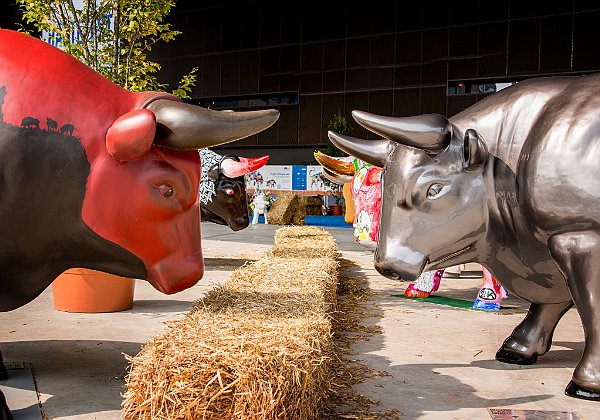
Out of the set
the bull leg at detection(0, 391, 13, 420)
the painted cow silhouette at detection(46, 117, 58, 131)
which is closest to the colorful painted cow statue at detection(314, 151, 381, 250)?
the painted cow silhouette at detection(46, 117, 58, 131)

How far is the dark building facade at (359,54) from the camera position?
59.1ft

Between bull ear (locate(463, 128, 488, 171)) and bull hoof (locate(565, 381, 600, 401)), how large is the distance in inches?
46.0

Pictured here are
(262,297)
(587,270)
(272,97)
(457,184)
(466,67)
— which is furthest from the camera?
(272,97)

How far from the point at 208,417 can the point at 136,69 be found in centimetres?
432

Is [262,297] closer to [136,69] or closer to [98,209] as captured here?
[98,209]

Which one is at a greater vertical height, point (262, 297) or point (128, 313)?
point (262, 297)

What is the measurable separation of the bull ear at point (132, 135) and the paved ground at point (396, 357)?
116 centimetres

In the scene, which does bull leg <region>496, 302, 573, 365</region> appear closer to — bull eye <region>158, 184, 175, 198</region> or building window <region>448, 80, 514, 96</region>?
bull eye <region>158, 184, 175, 198</region>

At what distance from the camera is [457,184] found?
9.83ft

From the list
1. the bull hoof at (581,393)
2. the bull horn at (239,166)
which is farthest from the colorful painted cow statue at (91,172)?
the bull horn at (239,166)

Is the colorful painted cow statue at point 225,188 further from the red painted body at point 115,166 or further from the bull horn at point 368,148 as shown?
the red painted body at point 115,166

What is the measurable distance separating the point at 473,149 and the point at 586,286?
2.68 ft

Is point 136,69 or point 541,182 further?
point 136,69

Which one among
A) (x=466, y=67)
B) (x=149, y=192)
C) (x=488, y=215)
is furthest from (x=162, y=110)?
(x=466, y=67)
